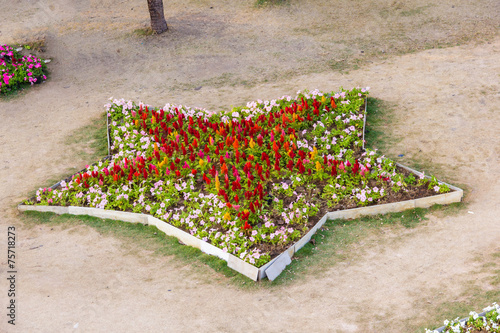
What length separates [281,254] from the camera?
6.26 metres

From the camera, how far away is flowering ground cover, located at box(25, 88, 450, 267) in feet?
22.7

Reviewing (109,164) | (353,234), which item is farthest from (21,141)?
(353,234)

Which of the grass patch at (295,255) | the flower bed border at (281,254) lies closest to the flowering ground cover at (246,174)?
the flower bed border at (281,254)

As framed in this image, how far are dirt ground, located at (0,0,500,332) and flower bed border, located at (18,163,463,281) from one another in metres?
0.23

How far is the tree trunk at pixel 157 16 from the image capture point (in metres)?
13.5

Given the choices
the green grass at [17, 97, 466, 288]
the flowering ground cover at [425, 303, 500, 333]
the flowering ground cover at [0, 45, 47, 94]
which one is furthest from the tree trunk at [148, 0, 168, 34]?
the flowering ground cover at [425, 303, 500, 333]

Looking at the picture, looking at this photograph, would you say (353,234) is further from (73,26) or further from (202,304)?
(73,26)

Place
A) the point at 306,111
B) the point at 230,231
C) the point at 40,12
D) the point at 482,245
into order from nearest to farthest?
the point at 482,245
the point at 230,231
the point at 306,111
the point at 40,12

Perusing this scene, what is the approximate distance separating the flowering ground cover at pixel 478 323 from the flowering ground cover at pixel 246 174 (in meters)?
2.16

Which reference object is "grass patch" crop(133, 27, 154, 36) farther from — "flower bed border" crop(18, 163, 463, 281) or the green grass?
"flower bed border" crop(18, 163, 463, 281)

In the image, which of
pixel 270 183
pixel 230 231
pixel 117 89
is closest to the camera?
pixel 230 231

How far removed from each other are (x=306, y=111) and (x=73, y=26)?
332 inches

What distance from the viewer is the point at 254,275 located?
6133 mm

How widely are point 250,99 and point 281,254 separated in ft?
15.8
